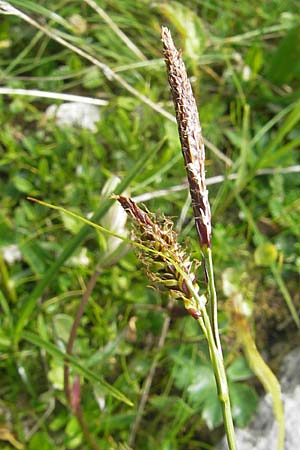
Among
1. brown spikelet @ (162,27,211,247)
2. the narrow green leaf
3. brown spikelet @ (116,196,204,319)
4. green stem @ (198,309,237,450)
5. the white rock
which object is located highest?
brown spikelet @ (162,27,211,247)

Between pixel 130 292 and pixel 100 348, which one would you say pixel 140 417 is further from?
pixel 130 292

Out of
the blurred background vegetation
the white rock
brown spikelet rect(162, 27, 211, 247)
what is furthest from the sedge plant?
the white rock

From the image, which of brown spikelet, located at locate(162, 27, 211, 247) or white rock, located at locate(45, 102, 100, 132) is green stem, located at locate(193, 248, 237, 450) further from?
white rock, located at locate(45, 102, 100, 132)

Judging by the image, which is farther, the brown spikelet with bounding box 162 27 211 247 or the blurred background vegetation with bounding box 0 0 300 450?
the blurred background vegetation with bounding box 0 0 300 450

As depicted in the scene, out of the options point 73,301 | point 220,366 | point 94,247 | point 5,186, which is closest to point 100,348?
point 73,301

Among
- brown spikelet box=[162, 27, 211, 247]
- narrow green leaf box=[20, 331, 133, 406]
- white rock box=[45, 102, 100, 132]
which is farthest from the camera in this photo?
white rock box=[45, 102, 100, 132]

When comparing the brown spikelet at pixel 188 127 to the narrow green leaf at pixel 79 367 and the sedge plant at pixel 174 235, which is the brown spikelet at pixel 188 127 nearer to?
the sedge plant at pixel 174 235

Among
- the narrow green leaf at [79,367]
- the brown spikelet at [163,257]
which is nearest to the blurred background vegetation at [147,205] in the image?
the narrow green leaf at [79,367]
